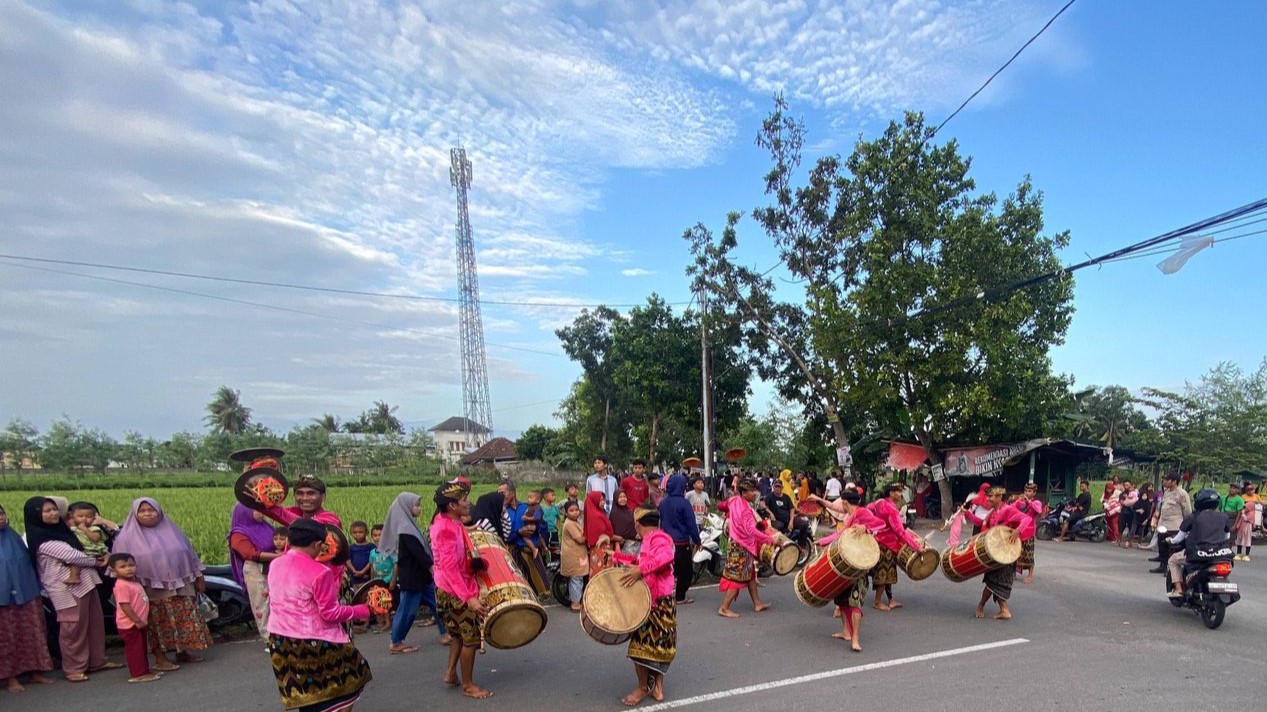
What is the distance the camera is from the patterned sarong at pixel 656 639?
5016 mm

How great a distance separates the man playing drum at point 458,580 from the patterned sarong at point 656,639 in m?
1.10

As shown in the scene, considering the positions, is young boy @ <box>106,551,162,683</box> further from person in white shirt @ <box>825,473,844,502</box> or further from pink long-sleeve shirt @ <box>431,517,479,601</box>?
person in white shirt @ <box>825,473,844,502</box>

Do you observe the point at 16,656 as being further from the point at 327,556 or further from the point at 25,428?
the point at 25,428

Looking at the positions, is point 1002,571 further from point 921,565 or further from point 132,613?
point 132,613

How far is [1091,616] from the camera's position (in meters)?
7.66

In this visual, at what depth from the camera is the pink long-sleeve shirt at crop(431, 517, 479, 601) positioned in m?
4.88

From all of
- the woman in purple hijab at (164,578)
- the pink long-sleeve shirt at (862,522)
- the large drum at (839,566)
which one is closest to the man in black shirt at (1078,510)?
the pink long-sleeve shirt at (862,522)

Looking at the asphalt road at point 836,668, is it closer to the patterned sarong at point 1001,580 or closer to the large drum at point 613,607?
the patterned sarong at point 1001,580

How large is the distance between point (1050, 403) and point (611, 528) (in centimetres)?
1488

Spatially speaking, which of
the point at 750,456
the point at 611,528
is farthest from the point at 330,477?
the point at 611,528

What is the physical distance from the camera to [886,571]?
7832 mm

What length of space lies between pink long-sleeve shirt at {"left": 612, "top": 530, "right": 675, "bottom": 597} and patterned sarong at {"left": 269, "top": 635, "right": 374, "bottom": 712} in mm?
1902

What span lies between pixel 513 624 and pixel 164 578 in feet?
10.8

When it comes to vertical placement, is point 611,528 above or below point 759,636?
above
